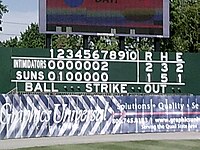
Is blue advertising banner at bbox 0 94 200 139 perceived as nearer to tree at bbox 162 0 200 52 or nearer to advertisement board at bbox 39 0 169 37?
advertisement board at bbox 39 0 169 37

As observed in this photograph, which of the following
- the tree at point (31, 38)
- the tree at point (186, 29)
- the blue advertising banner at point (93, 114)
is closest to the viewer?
the blue advertising banner at point (93, 114)

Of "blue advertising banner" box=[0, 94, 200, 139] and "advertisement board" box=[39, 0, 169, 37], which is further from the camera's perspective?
"blue advertising banner" box=[0, 94, 200, 139]

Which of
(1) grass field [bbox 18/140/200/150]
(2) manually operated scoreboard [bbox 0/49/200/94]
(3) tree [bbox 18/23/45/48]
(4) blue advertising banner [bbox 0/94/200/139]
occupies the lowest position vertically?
(1) grass field [bbox 18/140/200/150]

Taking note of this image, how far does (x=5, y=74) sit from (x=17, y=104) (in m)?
1.45

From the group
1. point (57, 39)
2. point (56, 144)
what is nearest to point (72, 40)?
point (57, 39)

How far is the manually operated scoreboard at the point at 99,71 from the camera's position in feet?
83.6

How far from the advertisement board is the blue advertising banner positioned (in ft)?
11.0

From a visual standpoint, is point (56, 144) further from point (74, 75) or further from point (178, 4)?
point (178, 4)

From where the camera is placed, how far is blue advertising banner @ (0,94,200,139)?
25944 mm

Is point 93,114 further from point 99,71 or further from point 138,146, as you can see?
point 138,146

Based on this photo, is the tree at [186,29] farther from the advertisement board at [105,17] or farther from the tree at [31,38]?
the tree at [31,38]

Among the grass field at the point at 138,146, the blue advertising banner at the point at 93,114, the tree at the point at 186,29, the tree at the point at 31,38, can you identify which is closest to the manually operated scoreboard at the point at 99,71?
the blue advertising banner at the point at 93,114

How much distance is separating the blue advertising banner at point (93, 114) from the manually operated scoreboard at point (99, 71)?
936 millimetres

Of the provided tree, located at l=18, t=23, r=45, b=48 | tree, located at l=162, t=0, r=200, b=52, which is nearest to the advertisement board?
tree, located at l=162, t=0, r=200, b=52
